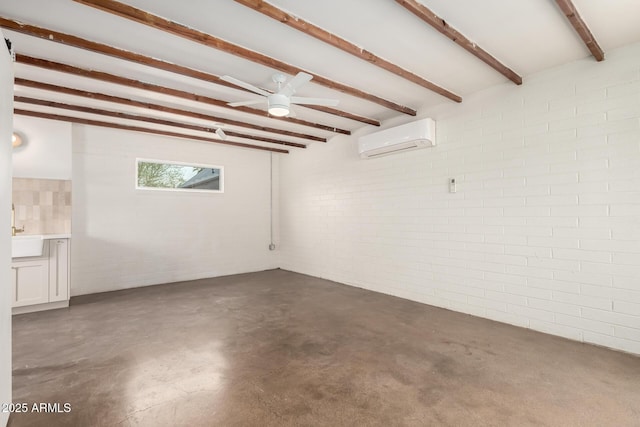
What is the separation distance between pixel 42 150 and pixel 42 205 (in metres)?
0.85

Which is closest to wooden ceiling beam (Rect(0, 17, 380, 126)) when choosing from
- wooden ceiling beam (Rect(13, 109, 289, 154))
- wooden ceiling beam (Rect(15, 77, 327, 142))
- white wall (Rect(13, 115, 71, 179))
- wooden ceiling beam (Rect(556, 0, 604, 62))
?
wooden ceiling beam (Rect(15, 77, 327, 142))

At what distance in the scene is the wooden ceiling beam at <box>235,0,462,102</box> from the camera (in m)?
2.17

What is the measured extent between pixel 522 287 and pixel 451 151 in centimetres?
189

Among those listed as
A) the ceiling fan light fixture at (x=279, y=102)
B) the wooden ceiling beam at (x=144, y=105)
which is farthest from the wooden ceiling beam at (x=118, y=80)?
the ceiling fan light fixture at (x=279, y=102)

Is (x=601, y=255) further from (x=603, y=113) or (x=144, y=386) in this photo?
(x=144, y=386)

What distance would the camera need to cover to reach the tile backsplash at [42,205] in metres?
4.46

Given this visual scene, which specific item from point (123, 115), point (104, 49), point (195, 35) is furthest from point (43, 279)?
point (195, 35)

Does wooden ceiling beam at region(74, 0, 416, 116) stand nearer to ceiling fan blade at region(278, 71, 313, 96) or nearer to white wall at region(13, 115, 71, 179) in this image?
ceiling fan blade at region(278, 71, 313, 96)

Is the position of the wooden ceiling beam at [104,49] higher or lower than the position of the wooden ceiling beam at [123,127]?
lower

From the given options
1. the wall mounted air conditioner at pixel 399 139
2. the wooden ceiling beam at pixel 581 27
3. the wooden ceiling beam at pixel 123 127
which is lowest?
the wall mounted air conditioner at pixel 399 139

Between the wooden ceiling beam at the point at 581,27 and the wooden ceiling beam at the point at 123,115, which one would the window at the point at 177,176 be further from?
the wooden ceiling beam at the point at 581,27

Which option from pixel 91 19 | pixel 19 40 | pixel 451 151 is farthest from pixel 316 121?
pixel 19 40

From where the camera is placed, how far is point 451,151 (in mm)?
4121

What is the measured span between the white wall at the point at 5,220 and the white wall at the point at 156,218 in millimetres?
3745
